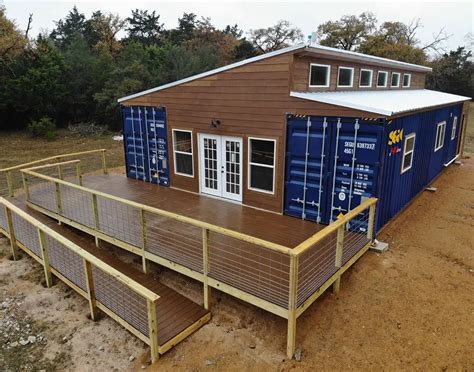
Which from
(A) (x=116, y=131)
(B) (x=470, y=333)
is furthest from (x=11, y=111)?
(B) (x=470, y=333)

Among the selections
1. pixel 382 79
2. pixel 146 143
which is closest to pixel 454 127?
pixel 382 79

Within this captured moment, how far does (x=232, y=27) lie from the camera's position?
169 feet

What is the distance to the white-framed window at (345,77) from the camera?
909 cm

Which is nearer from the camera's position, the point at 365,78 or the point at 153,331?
the point at 153,331

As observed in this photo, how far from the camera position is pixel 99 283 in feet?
19.4

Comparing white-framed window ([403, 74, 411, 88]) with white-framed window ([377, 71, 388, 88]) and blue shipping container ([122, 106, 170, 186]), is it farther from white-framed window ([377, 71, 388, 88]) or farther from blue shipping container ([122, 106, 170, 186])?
blue shipping container ([122, 106, 170, 186])

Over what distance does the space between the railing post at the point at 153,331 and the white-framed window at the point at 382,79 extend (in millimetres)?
10337

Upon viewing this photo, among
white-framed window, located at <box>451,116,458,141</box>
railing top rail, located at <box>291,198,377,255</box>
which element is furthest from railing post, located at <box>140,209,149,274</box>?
white-framed window, located at <box>451,116,458,141</box>

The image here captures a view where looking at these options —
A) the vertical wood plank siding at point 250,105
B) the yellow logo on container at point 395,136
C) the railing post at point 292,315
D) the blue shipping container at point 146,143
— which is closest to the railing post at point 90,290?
the railing post at point 292,315

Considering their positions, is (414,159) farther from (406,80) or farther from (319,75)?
(406,80)

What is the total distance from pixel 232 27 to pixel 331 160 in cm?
4962

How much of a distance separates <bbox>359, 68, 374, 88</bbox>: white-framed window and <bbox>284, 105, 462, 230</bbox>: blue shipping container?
2235 millimetres

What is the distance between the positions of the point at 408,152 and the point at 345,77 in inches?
101

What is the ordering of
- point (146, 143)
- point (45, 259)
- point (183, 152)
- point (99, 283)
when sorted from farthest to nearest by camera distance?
point (146, 143)
point (183, 152)
point (45, 259)
point (99, 283)
